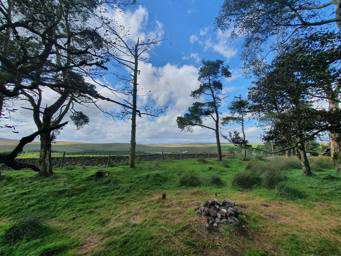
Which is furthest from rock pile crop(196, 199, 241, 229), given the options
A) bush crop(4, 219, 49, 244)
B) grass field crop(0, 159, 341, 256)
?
bush crop(4, 219, 49, 244)

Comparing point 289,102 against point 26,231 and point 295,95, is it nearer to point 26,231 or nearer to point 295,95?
point 295,95

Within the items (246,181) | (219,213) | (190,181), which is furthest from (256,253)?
(190,181)

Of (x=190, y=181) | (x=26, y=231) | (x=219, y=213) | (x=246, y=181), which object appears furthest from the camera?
(x=190, y=181)

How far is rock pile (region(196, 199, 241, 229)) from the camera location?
6598mm

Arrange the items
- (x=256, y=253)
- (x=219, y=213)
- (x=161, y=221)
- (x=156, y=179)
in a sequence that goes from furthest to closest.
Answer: (x=156, y=179) < (x=161, y=221) < (x=219, y=213) < (x=256, y=253)

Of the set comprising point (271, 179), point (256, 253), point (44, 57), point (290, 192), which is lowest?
point (256, 253)

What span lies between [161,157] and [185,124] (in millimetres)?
4840

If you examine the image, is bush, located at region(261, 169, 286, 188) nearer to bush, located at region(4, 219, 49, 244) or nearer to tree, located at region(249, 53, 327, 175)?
tree, located at region(249, 53, 327, 175)

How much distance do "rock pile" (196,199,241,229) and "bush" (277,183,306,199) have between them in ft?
10.7

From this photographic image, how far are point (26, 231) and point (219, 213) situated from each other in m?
5.50

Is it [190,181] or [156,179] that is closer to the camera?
[190,181]

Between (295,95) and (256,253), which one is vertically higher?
(295,95)

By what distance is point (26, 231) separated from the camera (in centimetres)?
755

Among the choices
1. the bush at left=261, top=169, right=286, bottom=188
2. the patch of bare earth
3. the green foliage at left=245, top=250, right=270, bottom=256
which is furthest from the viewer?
the bush at left=261, top=169, right=286, bottom=188
